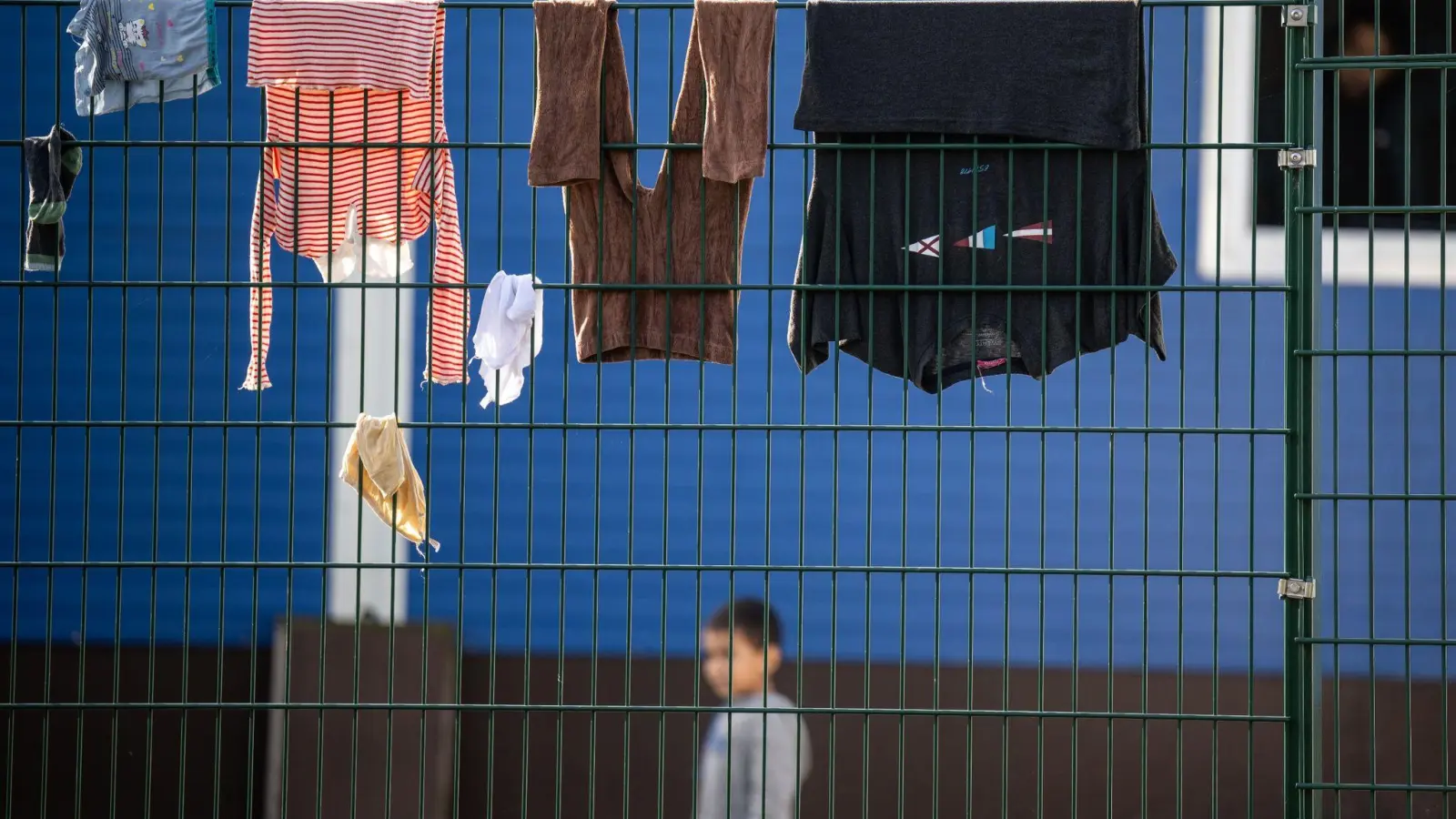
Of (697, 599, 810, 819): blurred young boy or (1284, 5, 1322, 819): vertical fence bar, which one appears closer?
(1284, 5, 1322, 819): vertical fence bar

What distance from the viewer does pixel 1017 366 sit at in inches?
137

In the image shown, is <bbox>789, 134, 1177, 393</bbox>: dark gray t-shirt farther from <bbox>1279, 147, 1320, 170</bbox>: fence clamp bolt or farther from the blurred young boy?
the blurred young boy

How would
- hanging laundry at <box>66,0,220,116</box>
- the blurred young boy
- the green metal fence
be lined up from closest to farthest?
1. hanging laundry at <box>66,0,220,116</box>
2. the blurred young boy
3. the green metal fence

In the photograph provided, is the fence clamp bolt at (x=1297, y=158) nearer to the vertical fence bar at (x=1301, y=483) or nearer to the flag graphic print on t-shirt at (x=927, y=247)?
the vertical fence bar at (x=1301, y=483)

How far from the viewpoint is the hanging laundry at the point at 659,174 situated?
328 centimetres

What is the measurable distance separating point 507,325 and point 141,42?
1.11 meters

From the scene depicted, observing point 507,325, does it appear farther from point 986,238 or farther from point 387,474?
point 986,238

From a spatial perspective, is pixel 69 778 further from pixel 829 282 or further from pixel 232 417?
pixel 829 282

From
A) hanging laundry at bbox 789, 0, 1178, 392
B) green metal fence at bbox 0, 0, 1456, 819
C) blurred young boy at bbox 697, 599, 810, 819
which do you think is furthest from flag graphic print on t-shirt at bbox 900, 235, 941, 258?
green metal fence at bbox 0, 0, 1456, 819

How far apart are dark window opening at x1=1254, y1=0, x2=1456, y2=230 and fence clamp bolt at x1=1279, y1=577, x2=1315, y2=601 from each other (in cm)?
276

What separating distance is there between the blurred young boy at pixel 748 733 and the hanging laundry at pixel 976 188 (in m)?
0.87

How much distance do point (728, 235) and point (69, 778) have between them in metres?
4.00

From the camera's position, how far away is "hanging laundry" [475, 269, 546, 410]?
3275 mm

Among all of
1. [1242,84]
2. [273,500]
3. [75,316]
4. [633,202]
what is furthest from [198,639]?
[1242,84]
